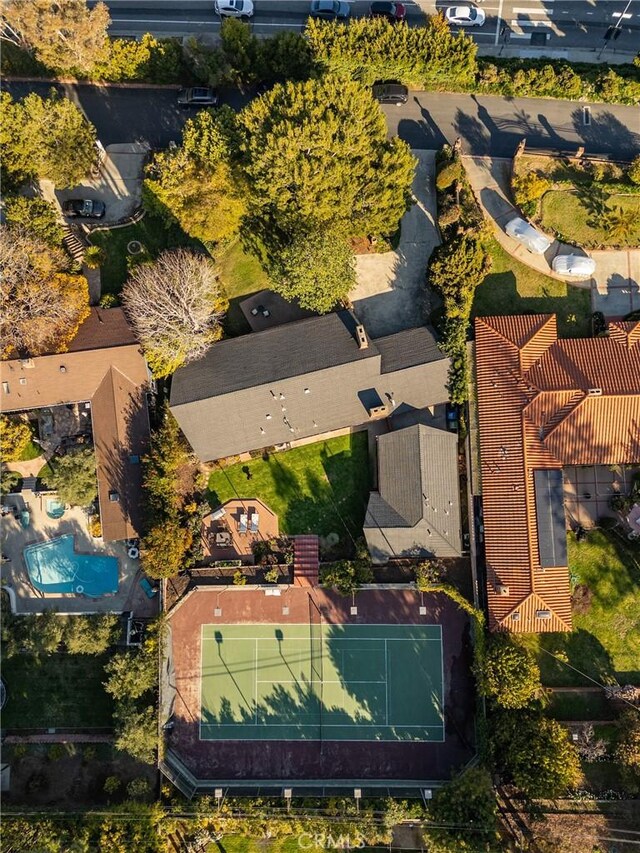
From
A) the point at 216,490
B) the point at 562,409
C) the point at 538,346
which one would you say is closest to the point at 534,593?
the point at 562,409

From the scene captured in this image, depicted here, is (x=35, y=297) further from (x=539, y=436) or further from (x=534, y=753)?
(x=534, y=753)

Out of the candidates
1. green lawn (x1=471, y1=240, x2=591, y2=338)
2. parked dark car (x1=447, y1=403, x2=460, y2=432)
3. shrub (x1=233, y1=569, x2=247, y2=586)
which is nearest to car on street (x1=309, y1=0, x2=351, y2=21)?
green lawn (x1=471, y1=240, x2=591, y2=338)

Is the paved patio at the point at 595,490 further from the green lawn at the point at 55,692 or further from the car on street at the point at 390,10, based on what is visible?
the car on street at the point at 390,10

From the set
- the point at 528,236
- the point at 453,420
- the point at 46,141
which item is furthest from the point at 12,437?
the point at 528,236

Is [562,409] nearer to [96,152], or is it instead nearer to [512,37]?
[512,37]

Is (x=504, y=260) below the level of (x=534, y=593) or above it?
above

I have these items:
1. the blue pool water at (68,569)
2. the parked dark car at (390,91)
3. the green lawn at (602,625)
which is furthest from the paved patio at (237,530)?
the parked dark car at (390,91)
